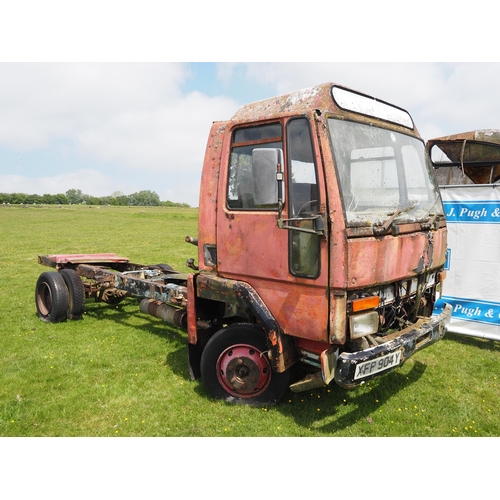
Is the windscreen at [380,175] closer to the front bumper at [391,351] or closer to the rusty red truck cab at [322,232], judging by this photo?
the rusty red truck cab at [322,232]

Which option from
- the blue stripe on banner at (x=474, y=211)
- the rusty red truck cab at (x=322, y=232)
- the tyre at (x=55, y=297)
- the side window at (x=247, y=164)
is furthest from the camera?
the tyre at (x=55, y=297)

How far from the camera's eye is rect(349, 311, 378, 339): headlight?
10.9ft

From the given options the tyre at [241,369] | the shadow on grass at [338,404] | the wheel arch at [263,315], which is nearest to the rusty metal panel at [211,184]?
the wheel arch at [263,315]

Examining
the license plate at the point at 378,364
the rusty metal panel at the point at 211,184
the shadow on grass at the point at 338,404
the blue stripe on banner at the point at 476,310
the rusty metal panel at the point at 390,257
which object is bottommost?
the shadow on grass at the point at 338,404

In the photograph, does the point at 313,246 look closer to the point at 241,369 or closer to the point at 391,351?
the point at 391,351

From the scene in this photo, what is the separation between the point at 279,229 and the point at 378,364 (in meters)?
1.37

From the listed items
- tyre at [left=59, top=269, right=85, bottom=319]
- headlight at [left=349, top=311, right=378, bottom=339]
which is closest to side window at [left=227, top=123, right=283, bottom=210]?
headlight at [left=349, top=311, right=378, bottom=339]

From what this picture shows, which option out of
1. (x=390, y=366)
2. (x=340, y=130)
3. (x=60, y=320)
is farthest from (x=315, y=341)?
(x=60, y=320)

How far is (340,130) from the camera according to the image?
3402 millimetres

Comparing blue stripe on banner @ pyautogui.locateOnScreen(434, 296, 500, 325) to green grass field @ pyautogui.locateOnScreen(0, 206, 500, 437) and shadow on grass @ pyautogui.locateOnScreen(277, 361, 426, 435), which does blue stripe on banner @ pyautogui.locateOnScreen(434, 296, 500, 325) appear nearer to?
green grass field @ pyautogui.locateOnScreen(0, 206, 500, 437)

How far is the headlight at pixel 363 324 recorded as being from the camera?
332 centimetres

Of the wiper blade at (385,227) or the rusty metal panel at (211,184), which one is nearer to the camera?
the wiper blade at (385,227)

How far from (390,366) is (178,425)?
1.95 m

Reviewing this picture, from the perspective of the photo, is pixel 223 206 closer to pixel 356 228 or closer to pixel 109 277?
pixel 356 228
